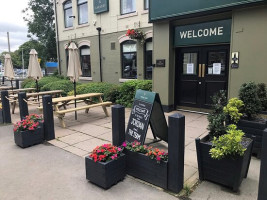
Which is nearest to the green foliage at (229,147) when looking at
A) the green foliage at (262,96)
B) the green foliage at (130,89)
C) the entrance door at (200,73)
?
the green foliage at (262,96)

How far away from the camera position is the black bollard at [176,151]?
2959mm

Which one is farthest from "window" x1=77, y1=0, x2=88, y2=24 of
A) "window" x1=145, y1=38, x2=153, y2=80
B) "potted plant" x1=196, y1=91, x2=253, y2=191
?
"potted plant" x1=196, y1=91, x2=253, y2=191

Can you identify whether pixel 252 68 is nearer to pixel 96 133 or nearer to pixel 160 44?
pixel 160 44

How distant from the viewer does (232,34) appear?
620 centimetres

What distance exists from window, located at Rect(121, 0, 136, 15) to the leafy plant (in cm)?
913

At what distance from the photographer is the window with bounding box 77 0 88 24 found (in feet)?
45.1

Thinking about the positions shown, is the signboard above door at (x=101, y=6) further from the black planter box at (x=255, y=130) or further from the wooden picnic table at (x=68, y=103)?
the black planter box at (x=255, y=130)

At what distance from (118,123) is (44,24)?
20.1 m

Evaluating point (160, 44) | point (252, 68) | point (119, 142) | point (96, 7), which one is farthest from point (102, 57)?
point (119, 142)

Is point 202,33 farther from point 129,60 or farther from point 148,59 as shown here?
point 129,60

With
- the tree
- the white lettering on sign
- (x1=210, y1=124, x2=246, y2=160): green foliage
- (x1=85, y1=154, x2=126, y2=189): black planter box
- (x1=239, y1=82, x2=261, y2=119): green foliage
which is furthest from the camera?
the tree

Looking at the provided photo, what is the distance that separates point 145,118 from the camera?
14.1ft

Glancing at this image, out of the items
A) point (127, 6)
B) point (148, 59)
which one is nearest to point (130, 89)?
point (148, 59)

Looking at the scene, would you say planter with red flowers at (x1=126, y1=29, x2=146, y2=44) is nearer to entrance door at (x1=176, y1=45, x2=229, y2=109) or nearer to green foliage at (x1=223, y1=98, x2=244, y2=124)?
entrance door at (x1=176, y1=45, x2=229, y2=109)
